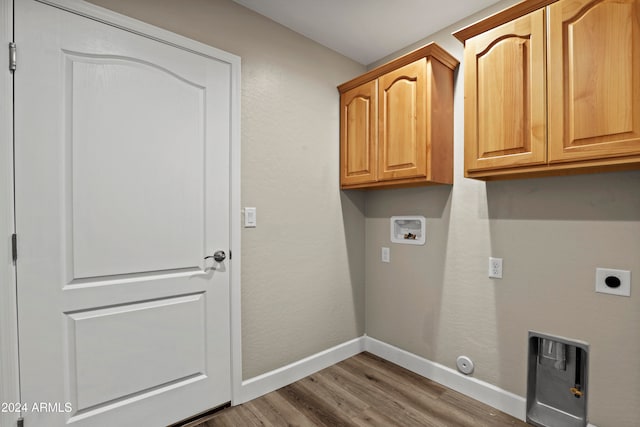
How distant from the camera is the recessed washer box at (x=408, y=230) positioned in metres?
2.35

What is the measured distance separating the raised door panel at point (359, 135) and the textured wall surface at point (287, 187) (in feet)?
0.26

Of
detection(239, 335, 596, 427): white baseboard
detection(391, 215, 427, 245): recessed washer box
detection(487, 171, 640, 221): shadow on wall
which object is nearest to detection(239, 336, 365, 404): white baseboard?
detection(239, 335, 596, 427): white baseboard

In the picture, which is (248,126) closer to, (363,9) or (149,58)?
(149,58)

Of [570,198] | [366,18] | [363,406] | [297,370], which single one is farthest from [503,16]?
[297,370]

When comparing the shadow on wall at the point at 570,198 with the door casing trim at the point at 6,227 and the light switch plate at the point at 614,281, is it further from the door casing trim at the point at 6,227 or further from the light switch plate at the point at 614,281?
the door casing trim at the point at 6,227

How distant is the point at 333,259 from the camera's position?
2549 millimetres

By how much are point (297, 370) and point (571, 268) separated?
1839mm

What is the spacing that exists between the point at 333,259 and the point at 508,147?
1462 mm

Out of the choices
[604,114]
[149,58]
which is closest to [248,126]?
[149,58]

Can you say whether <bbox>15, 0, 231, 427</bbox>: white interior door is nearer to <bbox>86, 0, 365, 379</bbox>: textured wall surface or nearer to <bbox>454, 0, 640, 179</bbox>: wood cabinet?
<bbox>86, 0, 365, 379</bbox>: textured wall surface

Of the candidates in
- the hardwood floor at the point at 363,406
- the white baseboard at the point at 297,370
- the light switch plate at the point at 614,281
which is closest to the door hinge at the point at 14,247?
the hardwood floor at the point at 363,406

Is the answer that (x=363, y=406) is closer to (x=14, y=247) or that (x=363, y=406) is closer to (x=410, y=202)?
(x=410, y=202)

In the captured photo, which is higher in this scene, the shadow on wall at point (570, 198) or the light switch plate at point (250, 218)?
the shadow on wall at point (570, 198)

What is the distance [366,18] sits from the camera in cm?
210
